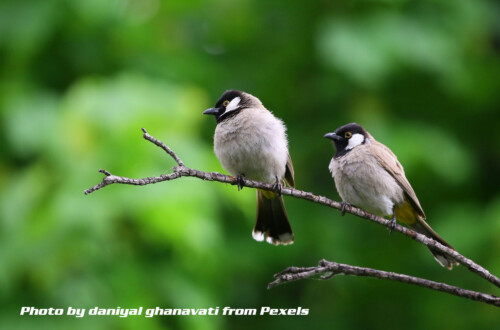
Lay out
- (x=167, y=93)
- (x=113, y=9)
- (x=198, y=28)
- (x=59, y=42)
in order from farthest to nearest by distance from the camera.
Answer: (x=198, y=28)
(x=59, y=42)
(x=113, y=9)
(x=167, y=93)

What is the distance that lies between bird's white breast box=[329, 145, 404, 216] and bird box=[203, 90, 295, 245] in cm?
38

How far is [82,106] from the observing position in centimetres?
527

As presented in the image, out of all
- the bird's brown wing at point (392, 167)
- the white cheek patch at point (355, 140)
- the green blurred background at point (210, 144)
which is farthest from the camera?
the green blurred background at point (210, 144)

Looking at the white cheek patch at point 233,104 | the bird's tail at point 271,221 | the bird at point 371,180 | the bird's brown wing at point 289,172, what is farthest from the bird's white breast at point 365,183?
the white cheek patch at point 233,104

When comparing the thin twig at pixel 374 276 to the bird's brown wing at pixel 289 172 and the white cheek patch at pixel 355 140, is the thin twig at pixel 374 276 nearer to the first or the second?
the white cheek patch at pixel 355 140

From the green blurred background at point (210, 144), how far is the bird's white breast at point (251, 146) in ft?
3.27

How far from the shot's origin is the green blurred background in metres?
5.17

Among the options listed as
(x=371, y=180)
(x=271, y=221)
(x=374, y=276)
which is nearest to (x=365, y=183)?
(x=371, y=180)

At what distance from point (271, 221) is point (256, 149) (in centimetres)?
52

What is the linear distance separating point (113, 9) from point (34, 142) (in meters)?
1.57

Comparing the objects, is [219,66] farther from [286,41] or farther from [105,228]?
[105,228]

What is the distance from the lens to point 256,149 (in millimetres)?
3996

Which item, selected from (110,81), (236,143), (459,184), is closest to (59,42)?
(110,81)

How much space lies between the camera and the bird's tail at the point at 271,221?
4.16 meters
